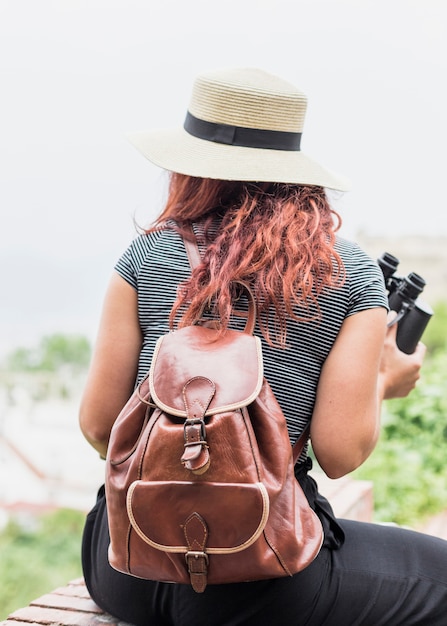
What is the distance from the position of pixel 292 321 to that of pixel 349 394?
0.48 ft

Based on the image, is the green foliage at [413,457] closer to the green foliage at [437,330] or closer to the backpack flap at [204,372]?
the backpack flap at [204,372]

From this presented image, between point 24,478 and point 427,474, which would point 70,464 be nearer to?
point 24,478

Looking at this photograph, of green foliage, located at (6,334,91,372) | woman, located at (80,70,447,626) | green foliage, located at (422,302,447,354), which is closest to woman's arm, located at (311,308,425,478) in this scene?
woman, located at (80,70,447,626)

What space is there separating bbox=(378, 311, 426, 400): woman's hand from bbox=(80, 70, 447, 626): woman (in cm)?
28

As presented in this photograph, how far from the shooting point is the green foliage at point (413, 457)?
405 cm

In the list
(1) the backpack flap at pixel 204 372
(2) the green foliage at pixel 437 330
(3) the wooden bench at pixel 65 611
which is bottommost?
(2) the green foliage at pixel 437 330

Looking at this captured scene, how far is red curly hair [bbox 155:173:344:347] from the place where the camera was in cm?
136

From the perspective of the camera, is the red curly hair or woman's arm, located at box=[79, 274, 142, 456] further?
Result: woman's arm, located at box=[79, 274, 142, 456]

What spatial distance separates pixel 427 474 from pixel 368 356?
10.4ft

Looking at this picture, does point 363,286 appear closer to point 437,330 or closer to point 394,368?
point 394,368

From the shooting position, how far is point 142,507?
3.93 ft

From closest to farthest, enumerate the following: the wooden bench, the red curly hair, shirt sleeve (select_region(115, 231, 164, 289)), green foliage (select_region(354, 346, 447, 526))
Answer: the red curly hair, shirt sleeve (select_region(115, 231, 164, 289)), the wooden bench, green foliage (select_region(354, 346, 447, 526))

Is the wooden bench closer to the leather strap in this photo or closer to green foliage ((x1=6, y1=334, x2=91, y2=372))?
the leather strap

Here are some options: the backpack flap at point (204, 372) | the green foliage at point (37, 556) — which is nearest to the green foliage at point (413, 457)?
the backpack flap at point (204, 372)
